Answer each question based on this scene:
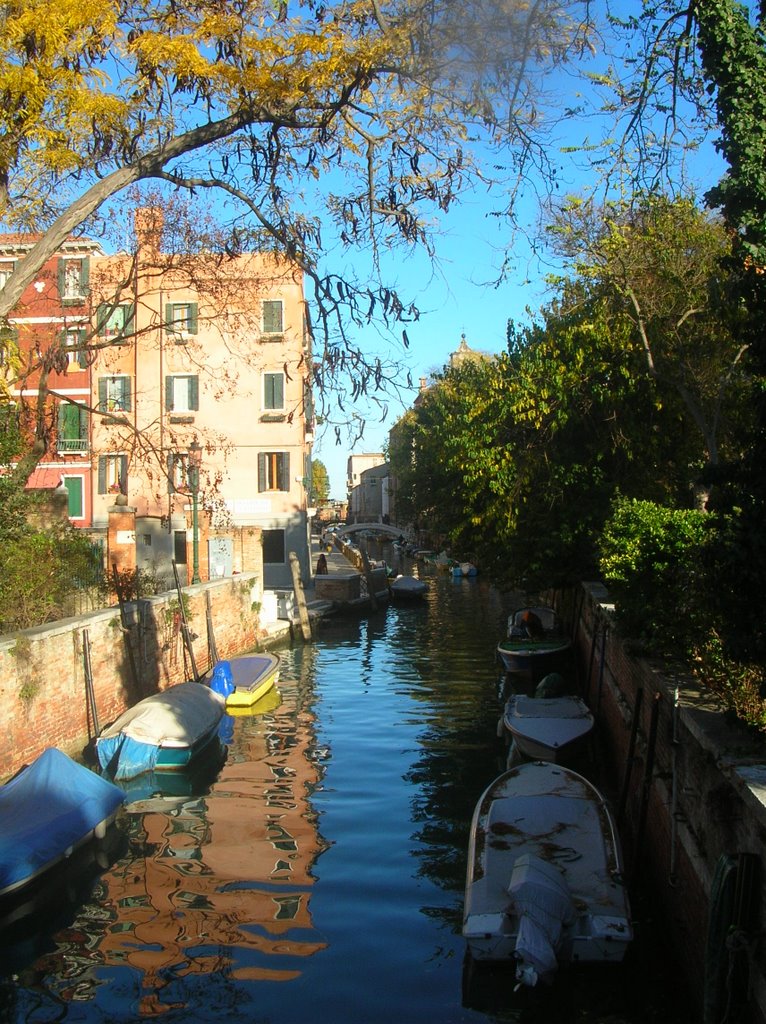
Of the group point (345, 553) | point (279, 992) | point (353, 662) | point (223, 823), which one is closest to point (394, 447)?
point (345, 553)

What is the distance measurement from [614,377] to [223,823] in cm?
1204

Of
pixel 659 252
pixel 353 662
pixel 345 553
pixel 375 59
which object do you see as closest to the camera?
pixel 375 59

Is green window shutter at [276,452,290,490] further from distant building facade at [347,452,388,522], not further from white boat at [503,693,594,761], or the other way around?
distant building facade at [347,452,388,522]

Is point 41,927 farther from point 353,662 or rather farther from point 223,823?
point 353,662

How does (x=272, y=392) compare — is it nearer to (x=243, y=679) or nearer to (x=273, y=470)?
(x=273, y=470)

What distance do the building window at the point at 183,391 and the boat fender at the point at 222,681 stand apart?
61.4 feet

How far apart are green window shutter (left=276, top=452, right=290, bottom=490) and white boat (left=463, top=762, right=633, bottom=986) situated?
2751cm

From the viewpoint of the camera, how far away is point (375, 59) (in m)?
8.25

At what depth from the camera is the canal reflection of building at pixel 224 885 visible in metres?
8.14

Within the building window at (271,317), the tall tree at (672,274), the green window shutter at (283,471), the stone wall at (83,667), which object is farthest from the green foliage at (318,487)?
the tall tree at (672,274)

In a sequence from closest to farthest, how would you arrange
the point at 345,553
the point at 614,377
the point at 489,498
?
the point at 614,377, the point at 489,498, the point at 345,553

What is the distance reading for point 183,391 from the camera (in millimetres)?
35969

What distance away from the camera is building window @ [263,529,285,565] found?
36.9 metres

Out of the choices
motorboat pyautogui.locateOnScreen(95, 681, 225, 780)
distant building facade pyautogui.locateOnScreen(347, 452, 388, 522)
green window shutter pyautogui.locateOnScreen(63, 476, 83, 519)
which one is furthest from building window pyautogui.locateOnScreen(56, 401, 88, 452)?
distant building facade pyautogui.locateOnScreen(347, 452, 388, 522)
